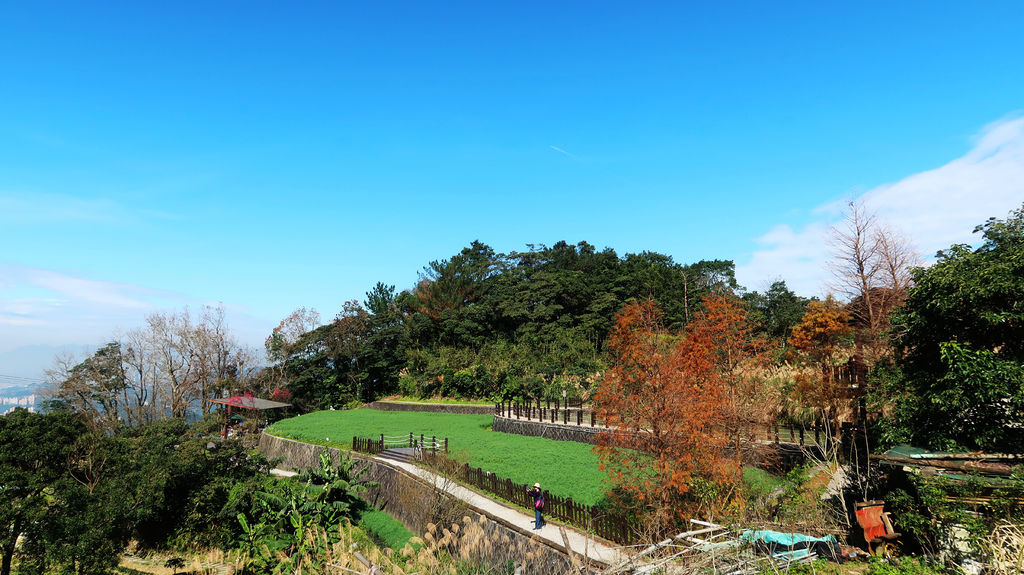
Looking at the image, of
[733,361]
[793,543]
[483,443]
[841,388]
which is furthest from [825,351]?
[793,543]

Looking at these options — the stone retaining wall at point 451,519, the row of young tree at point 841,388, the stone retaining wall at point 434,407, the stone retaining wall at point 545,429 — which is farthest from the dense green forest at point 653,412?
the stone retaining wall at point 545,429

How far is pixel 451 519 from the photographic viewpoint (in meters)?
13.9

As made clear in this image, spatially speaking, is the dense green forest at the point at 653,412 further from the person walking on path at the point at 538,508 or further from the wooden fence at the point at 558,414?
the wooden fence at the point at 558,414

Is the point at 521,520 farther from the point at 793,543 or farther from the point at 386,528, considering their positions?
the point at 386,528

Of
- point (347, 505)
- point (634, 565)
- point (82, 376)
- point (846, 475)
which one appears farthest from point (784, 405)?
point (82, 376)

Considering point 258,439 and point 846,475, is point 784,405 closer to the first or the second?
point 846,475

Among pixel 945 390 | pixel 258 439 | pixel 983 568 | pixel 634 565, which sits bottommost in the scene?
pixel 258 439

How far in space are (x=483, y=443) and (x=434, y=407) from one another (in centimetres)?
1463

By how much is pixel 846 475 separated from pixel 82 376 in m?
43.4

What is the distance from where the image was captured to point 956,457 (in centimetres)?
876

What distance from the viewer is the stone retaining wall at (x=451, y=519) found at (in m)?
11.0

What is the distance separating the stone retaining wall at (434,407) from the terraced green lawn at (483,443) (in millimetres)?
694

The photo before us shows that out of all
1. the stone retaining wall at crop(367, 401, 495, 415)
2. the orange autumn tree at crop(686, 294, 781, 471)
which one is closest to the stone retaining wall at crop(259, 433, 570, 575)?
the orange autumn tree at crop(686, 294, 781, 471)

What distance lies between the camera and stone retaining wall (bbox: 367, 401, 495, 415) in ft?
117
